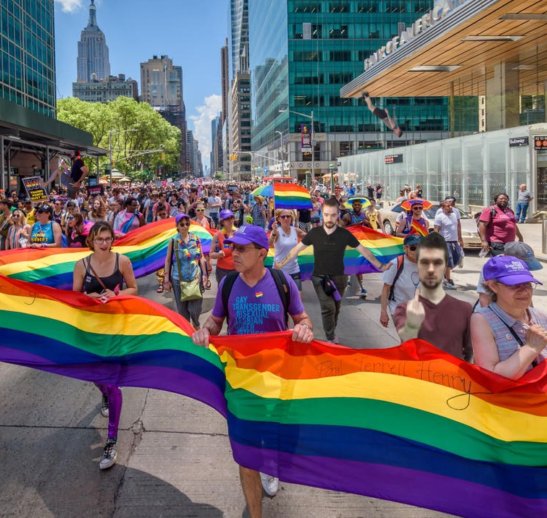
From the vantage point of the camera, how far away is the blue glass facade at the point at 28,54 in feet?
181

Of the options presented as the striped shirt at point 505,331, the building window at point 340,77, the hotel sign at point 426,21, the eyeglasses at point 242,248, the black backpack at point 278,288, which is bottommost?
the striped shirt at point 505,331

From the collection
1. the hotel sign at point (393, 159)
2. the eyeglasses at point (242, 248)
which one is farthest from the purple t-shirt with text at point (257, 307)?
the hotel sign at point (393, 159)

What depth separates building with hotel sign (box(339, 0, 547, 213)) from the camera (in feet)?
90.2

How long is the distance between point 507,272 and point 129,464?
10.3ft

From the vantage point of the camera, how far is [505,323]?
3.49 meters

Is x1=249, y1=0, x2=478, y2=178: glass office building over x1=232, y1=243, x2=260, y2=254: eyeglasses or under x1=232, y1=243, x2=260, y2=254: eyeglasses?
over

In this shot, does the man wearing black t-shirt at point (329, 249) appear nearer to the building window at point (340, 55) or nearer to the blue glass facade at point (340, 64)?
the blue glass facade at point (340, 64)

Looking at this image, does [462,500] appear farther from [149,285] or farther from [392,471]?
[149,285]

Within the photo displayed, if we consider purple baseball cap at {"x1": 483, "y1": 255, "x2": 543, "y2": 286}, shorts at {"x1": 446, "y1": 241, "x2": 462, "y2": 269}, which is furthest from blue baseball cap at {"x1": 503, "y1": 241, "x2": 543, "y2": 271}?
shorts at {"x1": 446, "y1": 241, "x2": 462, "y2": 269}

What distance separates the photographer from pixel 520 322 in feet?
11.5

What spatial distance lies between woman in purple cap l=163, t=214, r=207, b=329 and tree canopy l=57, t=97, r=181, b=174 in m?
76.2

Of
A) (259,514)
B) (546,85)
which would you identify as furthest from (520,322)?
(546,85)

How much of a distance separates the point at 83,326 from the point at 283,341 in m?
1.80

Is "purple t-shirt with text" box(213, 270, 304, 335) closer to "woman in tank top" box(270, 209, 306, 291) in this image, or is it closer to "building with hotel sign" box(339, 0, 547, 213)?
"woman in tank top" box(270, 209, 306, 291)
